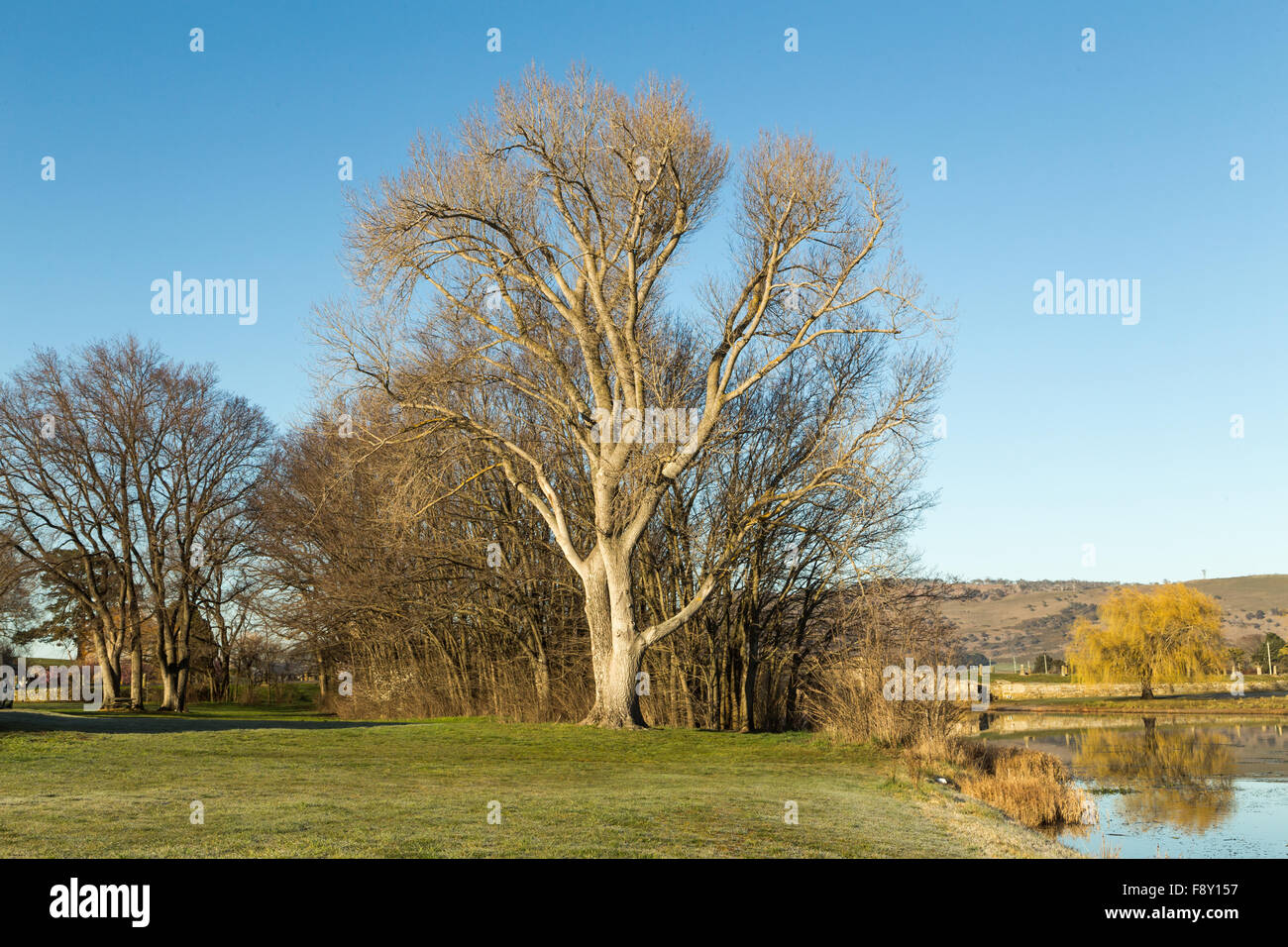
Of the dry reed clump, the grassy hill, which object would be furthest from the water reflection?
the grassy hill

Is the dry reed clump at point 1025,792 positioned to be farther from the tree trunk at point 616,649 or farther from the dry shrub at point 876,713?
the tree trunk at point 616,649

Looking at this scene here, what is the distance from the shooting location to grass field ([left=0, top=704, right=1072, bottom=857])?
870 centimetres

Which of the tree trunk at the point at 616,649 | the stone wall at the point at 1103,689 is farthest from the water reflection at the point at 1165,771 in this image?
the stone wall at the point at 1103,689

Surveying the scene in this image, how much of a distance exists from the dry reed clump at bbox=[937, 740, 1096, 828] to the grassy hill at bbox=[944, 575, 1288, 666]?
9389 centimetres

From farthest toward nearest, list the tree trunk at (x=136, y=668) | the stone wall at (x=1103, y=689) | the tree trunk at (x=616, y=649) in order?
the stone wall at (x=1103, y=689) → the tree trunk at (x=136, y=668) → the tree trunk at (x=616, y=649)

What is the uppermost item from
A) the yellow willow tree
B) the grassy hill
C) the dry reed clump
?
the dry reed clump

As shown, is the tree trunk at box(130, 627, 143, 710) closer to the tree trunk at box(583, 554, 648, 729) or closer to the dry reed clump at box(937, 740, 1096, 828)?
the tree trunk at box(583, 554, 648, 729)

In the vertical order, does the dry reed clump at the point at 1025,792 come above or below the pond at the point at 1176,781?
above

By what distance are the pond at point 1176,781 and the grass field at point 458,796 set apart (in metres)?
3.27

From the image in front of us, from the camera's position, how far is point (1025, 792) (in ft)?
54.2

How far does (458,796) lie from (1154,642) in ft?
179

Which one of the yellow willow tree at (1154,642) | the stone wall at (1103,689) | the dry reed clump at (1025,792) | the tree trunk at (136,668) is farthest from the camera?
the stone wall at (1103,689)

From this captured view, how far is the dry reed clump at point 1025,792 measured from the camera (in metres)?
16.1
